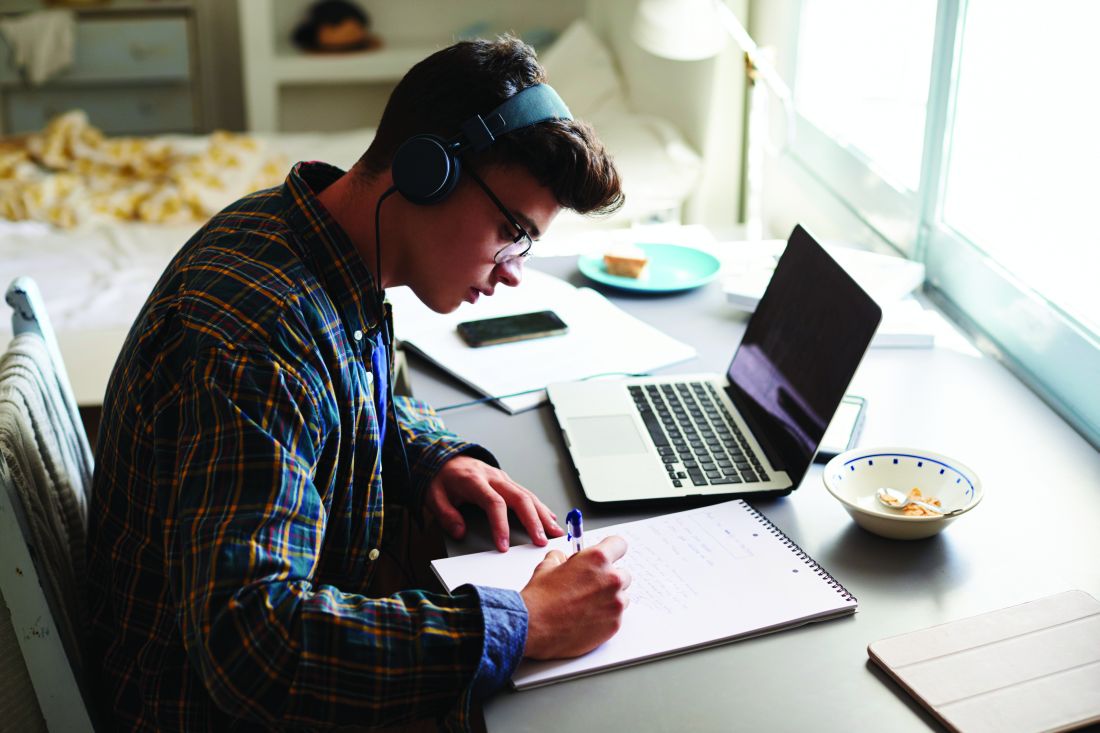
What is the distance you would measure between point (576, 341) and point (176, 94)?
3.42 metres

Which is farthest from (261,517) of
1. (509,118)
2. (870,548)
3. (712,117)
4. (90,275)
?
(712,117)

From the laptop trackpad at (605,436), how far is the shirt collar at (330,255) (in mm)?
295

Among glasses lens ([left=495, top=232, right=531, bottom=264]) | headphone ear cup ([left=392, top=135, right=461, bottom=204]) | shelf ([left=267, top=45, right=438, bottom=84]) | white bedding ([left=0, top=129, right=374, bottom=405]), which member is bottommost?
white bedding ([left=0, top=129, right=374, bottom=405])

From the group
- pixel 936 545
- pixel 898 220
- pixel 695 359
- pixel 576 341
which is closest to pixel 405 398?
pixel 576 341

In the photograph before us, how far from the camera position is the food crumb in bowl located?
957 millimetres

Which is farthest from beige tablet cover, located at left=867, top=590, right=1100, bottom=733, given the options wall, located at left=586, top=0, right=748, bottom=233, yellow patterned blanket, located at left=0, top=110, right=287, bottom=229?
yellow patterned blanket, located at left=0, top=110, right=287, bottom=229

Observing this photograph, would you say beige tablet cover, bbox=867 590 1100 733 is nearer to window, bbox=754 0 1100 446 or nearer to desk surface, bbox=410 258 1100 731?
desk surface, bbox=410 258 1100 731

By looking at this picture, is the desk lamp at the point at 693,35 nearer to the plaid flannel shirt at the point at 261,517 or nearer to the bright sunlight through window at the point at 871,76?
the bright sunlight through window at the point at 871,76

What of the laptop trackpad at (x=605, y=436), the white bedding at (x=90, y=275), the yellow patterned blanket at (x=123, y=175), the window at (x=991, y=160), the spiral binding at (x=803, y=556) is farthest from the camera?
the yellow patterned blanket at (x=123, y=175)

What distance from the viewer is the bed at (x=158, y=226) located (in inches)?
85.5

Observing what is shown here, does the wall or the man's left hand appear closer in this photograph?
the man's left hand

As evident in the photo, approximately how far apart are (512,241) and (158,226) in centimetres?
197

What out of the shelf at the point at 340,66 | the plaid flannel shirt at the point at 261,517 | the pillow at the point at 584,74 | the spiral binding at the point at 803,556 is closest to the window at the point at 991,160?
the spiral binding at the point at 803,556

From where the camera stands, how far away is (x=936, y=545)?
3.13ft
